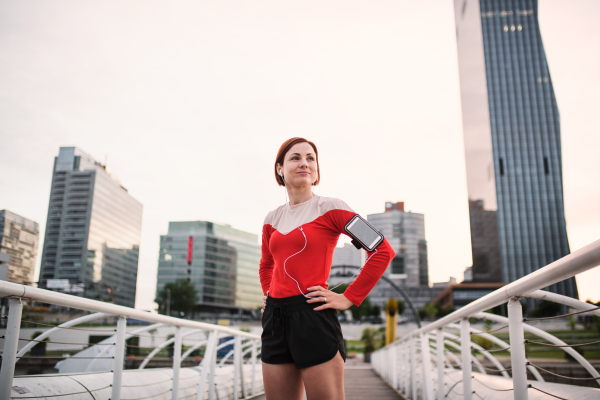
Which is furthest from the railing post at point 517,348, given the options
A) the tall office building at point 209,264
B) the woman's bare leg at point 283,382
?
the tall office building at point 209,264

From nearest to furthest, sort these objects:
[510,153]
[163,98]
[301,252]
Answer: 1. [301,252]
2. [163,98]
3. [510,153]

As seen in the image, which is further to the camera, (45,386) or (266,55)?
(266,55)

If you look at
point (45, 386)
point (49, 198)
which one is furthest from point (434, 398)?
point (49, 198)

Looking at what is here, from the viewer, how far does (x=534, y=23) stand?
94.1 meters

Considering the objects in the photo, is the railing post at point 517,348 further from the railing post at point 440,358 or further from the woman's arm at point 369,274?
the railing post at point 440,358

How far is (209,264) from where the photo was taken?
334ft

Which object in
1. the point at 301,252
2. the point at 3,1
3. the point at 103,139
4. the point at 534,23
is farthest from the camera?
the point at 103,139

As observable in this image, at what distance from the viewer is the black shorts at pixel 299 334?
155 centimetres

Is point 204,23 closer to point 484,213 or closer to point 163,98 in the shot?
point 163,98

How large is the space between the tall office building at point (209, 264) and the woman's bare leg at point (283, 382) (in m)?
100

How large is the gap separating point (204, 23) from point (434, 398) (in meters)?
9.30

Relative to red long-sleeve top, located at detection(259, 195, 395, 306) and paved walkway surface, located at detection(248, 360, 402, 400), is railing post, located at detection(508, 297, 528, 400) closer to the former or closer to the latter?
red long-sleeve top, located at detection(259, 195, 395, 306)

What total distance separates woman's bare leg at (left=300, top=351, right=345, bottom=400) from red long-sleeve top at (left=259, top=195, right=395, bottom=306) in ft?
0.86

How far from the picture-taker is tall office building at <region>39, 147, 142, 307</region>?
106188mm
